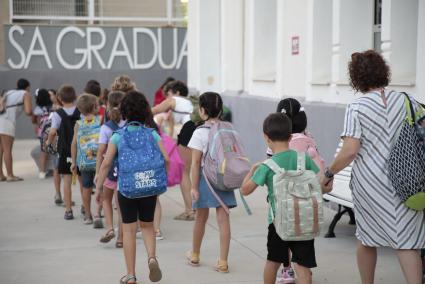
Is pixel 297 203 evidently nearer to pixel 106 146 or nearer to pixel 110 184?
pixel 106 146

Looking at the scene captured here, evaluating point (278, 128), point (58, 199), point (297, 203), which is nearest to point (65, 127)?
point (58, 199)

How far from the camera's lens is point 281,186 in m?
4.96

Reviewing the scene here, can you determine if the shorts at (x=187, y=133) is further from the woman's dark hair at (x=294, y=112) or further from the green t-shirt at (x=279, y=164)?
the green t-shirt at (x=279, y=164)

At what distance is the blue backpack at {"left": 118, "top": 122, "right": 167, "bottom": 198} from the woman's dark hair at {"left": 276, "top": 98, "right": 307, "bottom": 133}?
105 cm

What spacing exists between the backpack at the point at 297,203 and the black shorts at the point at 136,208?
154 centimetres

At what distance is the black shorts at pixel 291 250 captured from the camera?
5.17m

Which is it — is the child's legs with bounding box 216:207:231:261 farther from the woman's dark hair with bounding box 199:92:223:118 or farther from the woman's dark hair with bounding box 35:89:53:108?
the woman's dark hair with bounding box 35:89:53:108

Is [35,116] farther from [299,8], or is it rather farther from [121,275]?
[121,275]

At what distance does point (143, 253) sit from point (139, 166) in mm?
1775

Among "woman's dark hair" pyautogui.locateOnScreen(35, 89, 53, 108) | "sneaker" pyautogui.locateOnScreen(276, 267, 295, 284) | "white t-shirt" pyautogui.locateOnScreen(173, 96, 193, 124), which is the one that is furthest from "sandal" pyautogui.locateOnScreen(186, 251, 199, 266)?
"woman's dark hair" pyautogui.locateOnScreen(35, 89, 53, 108)

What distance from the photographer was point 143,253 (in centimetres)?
764

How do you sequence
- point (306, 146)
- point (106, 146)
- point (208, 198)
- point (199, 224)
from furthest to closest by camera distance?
1. point (106, 146)
2. point (199, 224)
3. point (208, 198)
4. point (306, 146)

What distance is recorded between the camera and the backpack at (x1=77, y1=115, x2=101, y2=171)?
8.61 metres

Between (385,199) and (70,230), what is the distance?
15.7 ft
